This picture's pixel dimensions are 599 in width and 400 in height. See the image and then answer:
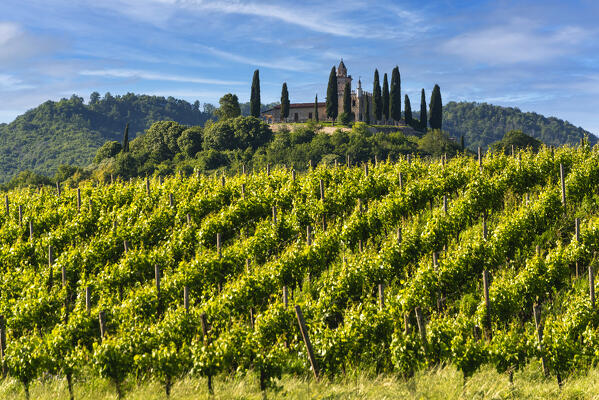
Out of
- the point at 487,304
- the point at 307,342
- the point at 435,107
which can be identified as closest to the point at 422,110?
the point at 435,107

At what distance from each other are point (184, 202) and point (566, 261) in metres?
13.0

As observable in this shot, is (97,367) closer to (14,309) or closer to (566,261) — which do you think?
(14,309)

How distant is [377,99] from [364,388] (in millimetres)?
69278

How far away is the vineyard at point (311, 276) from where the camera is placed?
10.3 m

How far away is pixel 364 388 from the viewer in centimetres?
964

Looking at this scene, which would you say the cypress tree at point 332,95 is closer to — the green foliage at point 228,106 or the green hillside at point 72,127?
the green foliage at point 228,106

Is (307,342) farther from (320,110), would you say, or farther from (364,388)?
(320,110)

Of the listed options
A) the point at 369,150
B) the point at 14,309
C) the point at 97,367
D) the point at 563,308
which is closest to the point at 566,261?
the point at 563,308

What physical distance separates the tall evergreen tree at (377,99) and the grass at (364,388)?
2633 inches

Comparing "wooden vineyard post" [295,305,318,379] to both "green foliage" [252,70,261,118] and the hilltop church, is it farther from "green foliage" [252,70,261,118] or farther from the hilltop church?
the hilltop church

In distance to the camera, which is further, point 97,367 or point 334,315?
point 334,315

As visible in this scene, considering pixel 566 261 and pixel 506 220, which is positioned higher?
pixel 506 220

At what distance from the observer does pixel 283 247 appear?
17.6 meters

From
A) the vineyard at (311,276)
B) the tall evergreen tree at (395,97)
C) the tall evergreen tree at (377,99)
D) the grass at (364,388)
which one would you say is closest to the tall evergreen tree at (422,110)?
the tall evergreen tree at (395,97)
